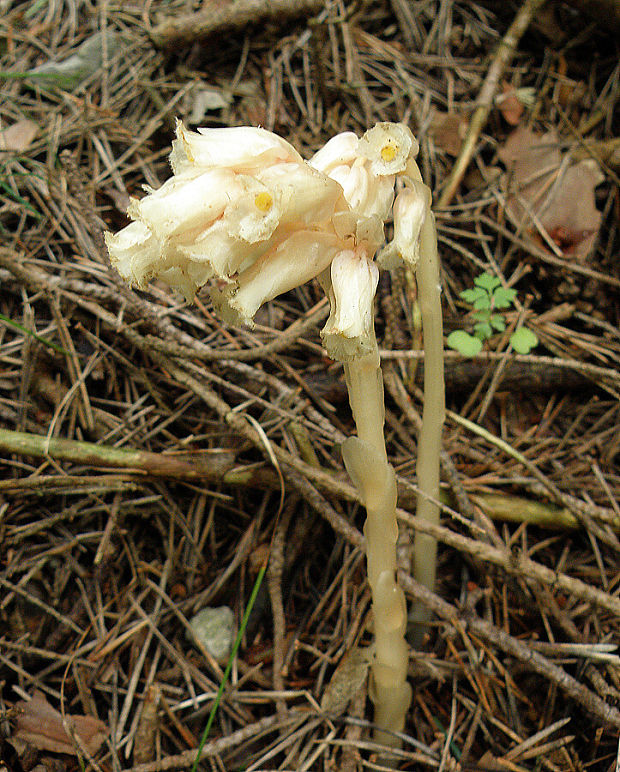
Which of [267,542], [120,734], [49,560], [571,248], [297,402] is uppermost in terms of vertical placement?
[571,248]

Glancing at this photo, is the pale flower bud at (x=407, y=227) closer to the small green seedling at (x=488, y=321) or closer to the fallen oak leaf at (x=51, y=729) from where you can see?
the small green seedling at (x=488, y=321)

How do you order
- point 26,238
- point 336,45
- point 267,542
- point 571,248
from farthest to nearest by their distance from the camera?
point 336,45 < point 571,248 < point 26,238 < point 267,542

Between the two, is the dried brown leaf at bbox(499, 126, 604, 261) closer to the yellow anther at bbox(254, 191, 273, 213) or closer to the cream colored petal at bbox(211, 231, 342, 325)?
the cream colored petal at bbox(211, 231, 342, 325)

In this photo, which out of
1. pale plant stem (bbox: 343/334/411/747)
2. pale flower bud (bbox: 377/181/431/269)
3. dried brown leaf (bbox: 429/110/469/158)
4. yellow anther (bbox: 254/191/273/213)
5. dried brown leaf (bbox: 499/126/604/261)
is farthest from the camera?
dried brown leaf (bbox: 429/110/469/158)

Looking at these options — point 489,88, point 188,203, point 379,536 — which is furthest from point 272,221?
point 489,88

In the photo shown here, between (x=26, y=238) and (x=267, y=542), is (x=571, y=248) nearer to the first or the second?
(x=267, y=542)

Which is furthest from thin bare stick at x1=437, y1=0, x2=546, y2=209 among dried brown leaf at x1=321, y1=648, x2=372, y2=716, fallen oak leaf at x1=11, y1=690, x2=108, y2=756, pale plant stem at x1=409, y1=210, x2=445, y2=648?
fallen oak leaf at x1=11, y1=690, x2=108, y2=756

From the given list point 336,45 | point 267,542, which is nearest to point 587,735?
point 267,542
